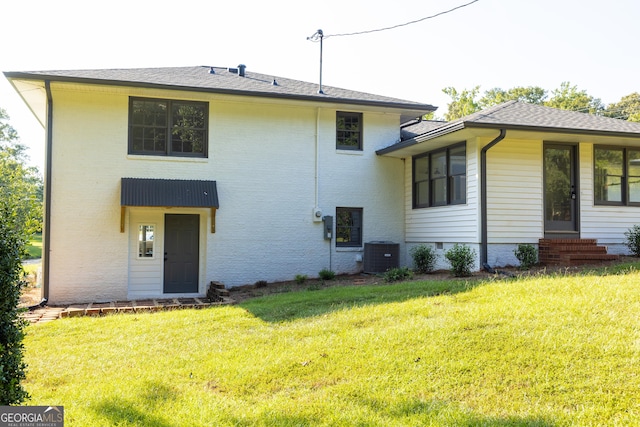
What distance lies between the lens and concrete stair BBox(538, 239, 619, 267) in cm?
1090

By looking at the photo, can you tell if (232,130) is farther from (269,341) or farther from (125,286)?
(269,341)

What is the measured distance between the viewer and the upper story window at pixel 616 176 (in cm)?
1228

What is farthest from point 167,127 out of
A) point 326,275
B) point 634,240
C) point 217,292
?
point 634,240

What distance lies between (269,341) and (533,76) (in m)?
42.7

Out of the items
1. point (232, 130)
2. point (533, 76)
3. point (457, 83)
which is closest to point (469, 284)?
point (232, 130)

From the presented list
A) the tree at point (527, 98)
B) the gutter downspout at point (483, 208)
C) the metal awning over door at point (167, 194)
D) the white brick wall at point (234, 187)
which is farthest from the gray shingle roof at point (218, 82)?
the tree at point (527, 98)

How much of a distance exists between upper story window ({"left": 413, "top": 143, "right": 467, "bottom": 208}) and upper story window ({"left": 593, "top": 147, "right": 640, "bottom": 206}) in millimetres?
3347

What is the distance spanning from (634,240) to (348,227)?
7.08 m

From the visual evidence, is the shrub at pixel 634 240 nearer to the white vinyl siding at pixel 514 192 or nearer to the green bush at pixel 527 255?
the white vinyl siding at pixel 514 192

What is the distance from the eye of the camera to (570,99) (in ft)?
136

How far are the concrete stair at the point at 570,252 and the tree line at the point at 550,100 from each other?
86.5 ft

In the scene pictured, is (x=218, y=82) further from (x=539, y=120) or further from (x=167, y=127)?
(x=539, y=120)

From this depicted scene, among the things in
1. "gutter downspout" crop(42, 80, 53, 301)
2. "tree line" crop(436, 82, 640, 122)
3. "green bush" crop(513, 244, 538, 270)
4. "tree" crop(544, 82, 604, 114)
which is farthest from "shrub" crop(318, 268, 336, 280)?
"tree" crop(544, 82, 604, 114)

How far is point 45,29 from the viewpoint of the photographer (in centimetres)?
1110
